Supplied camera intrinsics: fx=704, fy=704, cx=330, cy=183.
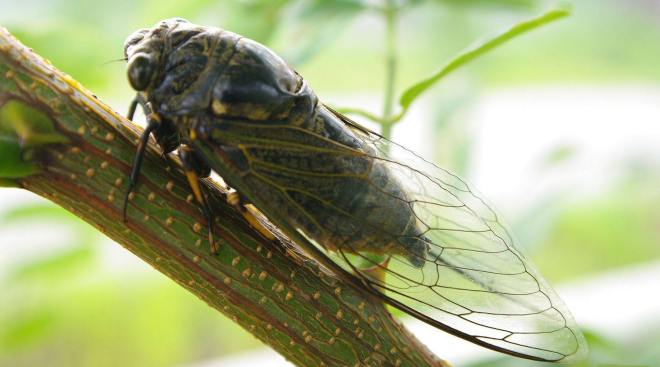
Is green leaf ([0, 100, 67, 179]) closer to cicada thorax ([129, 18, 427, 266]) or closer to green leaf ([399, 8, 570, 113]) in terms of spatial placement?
cicada thorax ([129, 18, 427, 266])

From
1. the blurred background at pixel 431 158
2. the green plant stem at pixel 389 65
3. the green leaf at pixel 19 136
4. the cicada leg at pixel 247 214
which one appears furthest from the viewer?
the blurred background at pixel 431 158

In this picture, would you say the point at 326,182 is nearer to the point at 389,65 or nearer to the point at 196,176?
the point at 196,176

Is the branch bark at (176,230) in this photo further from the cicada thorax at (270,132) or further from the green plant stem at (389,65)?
the green plant stem at (389,65)

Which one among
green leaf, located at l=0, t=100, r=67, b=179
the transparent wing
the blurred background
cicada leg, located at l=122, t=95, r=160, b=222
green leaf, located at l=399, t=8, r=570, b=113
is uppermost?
the blurred background

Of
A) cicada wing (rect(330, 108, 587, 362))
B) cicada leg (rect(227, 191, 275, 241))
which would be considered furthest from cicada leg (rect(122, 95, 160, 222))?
cicada wing (rect(330, 108, 587, 362))

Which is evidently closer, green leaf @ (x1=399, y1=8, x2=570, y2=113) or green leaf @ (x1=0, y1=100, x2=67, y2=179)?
green leaf @ (x1=0, y1=100, x2=67, y2=179)

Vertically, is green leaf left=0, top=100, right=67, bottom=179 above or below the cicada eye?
below

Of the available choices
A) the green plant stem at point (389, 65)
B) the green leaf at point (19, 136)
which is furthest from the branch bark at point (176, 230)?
the green plant stem at point (389, 65)
